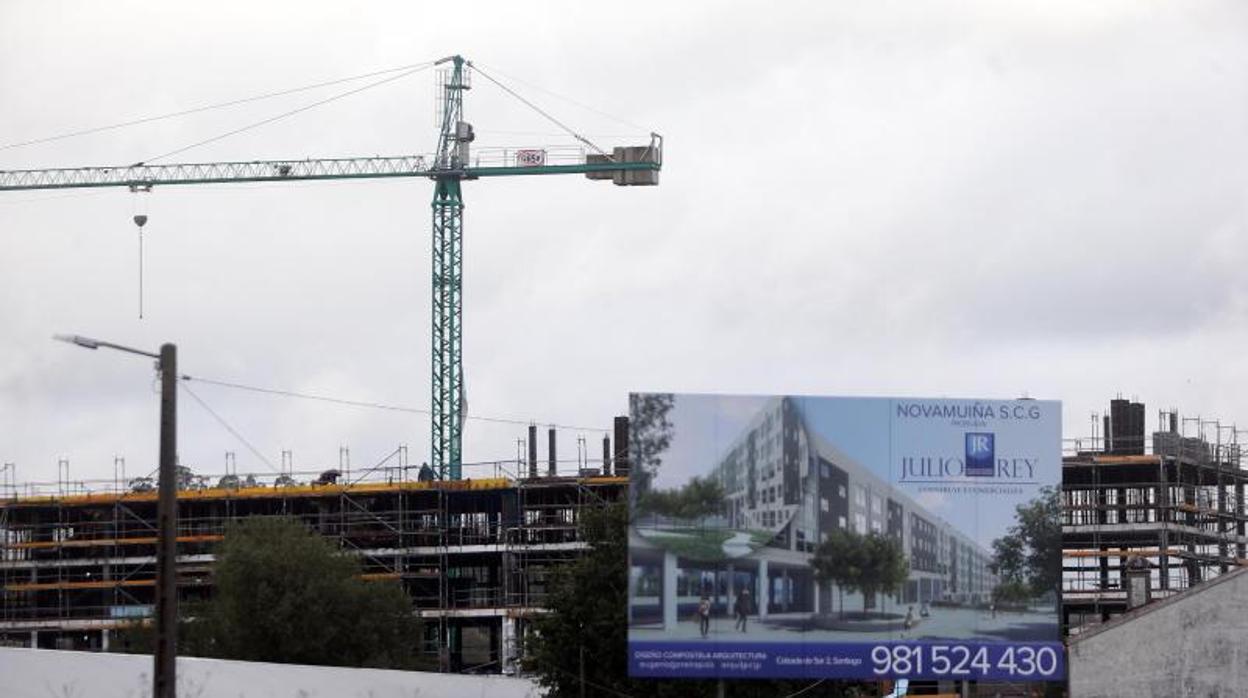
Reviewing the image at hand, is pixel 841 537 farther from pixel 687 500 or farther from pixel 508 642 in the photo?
pixel 508 642

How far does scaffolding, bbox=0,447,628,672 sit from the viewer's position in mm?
121438

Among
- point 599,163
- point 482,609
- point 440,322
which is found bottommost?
point 482,609

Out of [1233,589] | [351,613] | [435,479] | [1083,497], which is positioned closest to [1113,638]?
[1233,589]

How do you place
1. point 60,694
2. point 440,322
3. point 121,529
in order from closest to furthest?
point 60,694, point 121,529, point 440,322

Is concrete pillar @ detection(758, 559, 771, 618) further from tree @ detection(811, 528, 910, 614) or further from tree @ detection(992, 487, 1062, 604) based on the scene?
tree @ detection(992, 487, 1062, 604)

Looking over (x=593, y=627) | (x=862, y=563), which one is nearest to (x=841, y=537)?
(x=862, y=563)

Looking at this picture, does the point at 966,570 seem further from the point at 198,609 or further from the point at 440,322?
the point at 440,322

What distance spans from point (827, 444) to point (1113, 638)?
1491 cm

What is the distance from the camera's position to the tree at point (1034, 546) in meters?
45.5

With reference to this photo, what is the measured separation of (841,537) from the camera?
149 feet

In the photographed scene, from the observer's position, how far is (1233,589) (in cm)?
5469

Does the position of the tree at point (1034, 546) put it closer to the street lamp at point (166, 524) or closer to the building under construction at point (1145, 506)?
the street lamp at point (166, 524)

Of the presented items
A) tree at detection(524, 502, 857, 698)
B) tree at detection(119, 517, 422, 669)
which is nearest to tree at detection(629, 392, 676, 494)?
tree at detection(524, 502, 857, 698)

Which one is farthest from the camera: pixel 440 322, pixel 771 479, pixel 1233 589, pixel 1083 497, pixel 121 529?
pixel 440 322
